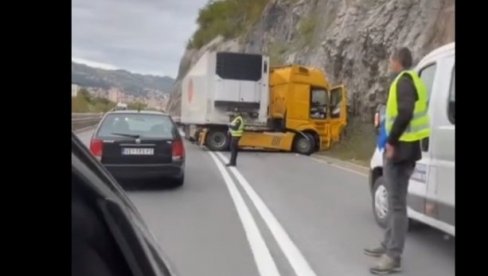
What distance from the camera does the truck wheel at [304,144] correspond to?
86.0 feet

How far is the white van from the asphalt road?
1.62 ft

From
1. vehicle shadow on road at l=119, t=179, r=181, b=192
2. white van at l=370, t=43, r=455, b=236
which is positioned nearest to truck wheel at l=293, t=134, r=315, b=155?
vehicle shadow on road at l=119, t=179, r=181, b=192

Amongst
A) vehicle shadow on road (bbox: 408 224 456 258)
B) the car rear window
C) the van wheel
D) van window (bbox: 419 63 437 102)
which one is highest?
van window (bbox: 419 63 437 102)

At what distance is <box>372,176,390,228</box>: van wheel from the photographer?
8.14 meters

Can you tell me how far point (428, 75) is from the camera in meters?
7.15

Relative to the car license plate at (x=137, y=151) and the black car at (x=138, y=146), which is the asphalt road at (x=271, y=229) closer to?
the black car at (x=138, y=146)

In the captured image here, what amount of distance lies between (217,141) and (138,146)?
1422cm

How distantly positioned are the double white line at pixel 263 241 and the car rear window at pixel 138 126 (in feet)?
5.35

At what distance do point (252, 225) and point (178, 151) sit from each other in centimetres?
379

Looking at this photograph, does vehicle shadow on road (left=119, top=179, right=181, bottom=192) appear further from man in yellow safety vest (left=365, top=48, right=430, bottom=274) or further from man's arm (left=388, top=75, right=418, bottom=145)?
man's arm (left=388, top=75, right=418, bottom=145)

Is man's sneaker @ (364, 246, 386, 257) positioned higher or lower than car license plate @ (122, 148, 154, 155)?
lower

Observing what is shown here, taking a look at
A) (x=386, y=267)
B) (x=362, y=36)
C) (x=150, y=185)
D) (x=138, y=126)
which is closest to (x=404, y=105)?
(x=386, y=267)

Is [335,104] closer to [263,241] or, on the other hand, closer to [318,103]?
[318,103]

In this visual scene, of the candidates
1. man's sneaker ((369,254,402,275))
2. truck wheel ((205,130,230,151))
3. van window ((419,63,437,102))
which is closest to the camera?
man's sneaker ((369,254,402,275))
